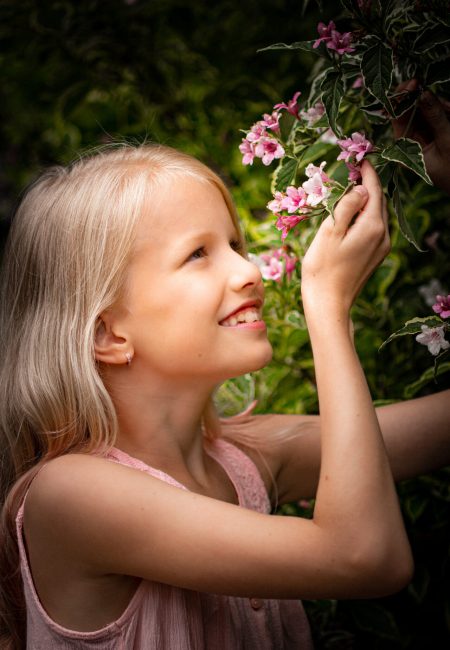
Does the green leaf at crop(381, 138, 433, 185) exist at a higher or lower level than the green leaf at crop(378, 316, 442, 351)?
higher

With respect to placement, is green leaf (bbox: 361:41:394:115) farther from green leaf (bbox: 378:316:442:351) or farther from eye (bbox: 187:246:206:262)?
eye (bbox: 187:246:206:262)

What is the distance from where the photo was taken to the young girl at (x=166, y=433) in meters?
1.24

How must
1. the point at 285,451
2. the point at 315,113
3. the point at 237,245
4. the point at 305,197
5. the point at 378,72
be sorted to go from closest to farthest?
the point at 378,72
the point at 305,197
the point at 315,113
the point at 237,245
the point at 285,451

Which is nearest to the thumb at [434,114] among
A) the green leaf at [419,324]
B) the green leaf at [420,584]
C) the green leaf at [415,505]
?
the green leaf at [419,324]

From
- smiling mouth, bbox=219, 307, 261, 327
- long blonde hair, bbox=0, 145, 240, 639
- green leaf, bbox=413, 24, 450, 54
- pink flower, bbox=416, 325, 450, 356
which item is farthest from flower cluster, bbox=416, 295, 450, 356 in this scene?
long blonde hair, bbox=0, 145, 240, 639

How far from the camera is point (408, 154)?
1.20 m

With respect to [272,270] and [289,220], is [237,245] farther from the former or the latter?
[289,220]

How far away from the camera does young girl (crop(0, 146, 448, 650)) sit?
124cm

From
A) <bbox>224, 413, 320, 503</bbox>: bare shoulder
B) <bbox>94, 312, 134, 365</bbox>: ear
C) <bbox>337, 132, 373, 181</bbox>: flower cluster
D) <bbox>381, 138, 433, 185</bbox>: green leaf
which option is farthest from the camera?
<bbox>224, 413, 320, 503</bbox>: bare shoulder

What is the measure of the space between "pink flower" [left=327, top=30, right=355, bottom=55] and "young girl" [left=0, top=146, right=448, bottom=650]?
24cm

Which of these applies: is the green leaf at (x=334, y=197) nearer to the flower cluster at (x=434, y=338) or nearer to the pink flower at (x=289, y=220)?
the pink flower at (x=289, y=220)

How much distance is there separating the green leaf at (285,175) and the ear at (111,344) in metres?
0.44

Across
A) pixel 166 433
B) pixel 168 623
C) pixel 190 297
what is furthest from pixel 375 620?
pixel 190 297

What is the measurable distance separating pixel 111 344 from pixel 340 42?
0.75m
